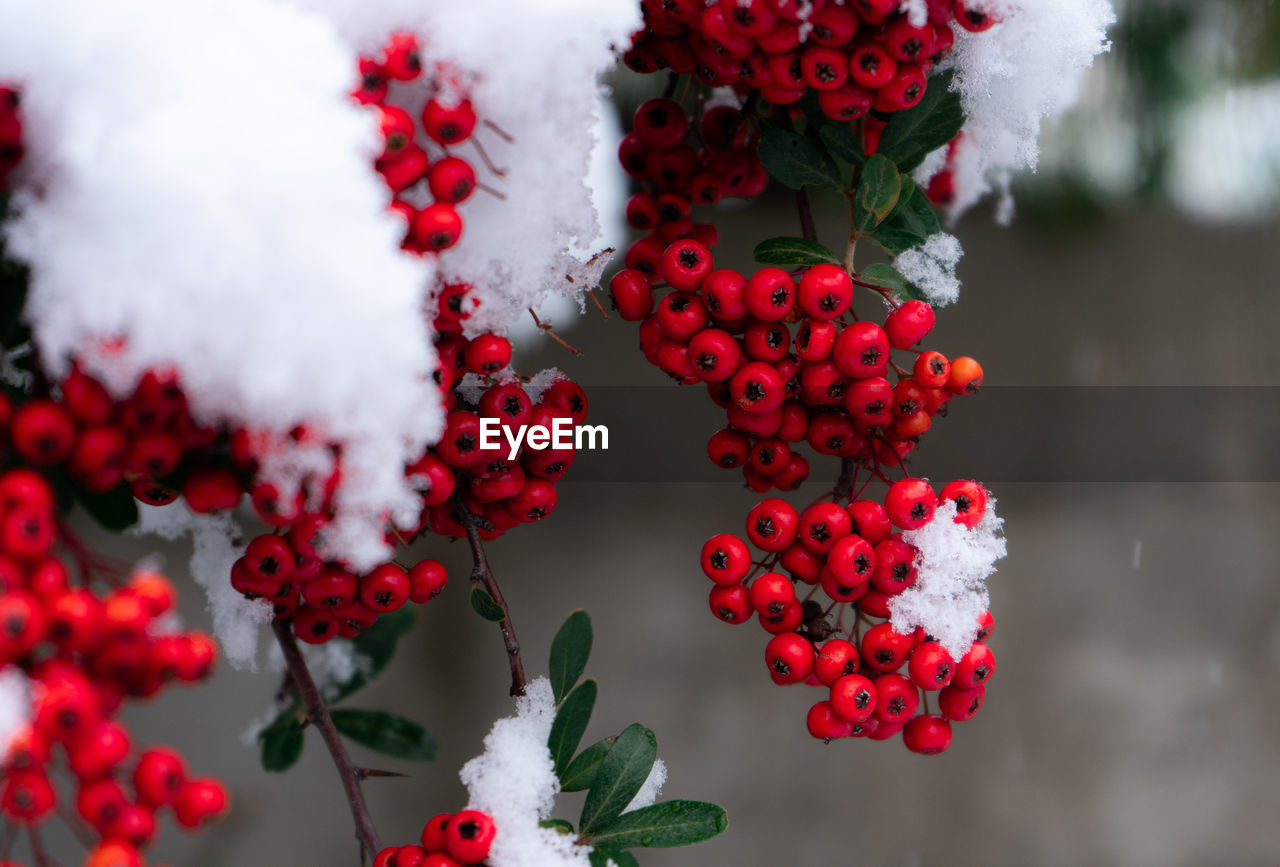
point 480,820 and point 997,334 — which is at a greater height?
point 997,334

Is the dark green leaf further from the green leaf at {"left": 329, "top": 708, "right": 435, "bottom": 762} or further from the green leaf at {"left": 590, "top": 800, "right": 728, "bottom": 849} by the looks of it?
the green leaf at {"left": 329, "top": 708, "right": 435, "bottom": 762}

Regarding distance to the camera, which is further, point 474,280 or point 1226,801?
point 1226,801

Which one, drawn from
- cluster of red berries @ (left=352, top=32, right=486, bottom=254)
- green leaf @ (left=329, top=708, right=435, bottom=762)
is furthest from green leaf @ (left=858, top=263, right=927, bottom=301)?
green leaf @ (left=329, top=708, right=435, bottom=762)

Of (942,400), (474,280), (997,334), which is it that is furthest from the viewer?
(997,334)

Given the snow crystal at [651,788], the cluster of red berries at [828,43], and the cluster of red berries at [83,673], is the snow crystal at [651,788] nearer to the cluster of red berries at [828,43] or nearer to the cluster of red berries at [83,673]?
the cluster of red berries at [83,673]

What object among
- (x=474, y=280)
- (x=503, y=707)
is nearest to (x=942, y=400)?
(x=474, y=280)

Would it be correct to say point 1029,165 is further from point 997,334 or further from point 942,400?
point 997,334
